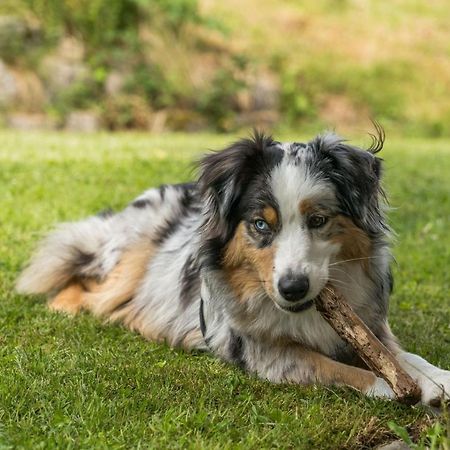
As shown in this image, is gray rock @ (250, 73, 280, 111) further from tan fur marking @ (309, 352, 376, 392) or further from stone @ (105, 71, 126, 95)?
tan fur marking @ (309, 352, 376, 392)

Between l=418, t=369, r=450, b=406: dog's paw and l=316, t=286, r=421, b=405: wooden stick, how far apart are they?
0.18 ft

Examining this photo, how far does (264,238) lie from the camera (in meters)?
3.96

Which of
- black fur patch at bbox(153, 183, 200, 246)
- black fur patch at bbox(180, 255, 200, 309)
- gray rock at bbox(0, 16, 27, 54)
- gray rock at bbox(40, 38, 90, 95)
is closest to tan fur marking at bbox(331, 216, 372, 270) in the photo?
black fur patch at bbox(180, 255, 200, 309)

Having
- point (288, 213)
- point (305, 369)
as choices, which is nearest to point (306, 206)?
point (288, 213)

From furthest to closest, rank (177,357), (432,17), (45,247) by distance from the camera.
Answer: (432,17) < (45,247) < (177,357)

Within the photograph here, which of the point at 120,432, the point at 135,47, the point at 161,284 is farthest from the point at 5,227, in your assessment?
the point at 135,47

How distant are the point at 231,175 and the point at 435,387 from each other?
4.86 feet

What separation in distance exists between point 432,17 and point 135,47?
1198 centimetres

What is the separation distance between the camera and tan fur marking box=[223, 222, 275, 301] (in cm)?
393

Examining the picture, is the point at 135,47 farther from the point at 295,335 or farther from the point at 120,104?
the point at 295,335

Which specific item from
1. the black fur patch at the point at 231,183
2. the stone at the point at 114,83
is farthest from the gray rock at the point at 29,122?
the black fur patch at the point at 231,183

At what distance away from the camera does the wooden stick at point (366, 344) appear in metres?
3.59

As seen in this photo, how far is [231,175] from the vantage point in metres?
4.12

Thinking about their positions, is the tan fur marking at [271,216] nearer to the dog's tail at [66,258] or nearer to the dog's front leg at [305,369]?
the dog's front leg at [305,369]
